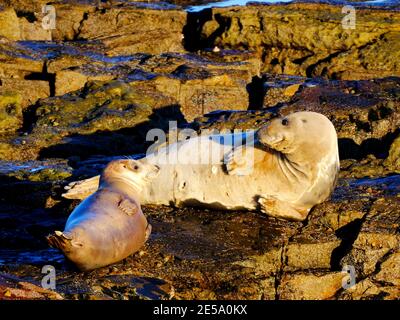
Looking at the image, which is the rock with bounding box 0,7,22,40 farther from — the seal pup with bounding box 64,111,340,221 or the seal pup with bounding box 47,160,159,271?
the seal pup with bounding box 47,160,159,271

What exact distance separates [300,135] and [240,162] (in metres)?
0.60

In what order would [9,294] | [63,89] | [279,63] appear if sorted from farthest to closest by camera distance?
[279,63] → [63,89] → [9,294]

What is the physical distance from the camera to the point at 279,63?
18.6 meters

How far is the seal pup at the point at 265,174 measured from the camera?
8633mm

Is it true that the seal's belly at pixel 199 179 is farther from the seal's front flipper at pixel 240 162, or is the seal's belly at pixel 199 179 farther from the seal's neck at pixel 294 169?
the seal's neck at pixel 294 169

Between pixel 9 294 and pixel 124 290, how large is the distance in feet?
3.45

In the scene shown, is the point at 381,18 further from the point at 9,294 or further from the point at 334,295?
Result: the point at 9,294

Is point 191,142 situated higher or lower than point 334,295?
higher

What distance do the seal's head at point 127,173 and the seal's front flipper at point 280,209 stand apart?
0.99m

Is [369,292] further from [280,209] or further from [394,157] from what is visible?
[394,157]

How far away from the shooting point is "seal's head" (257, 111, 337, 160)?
8.60 meters

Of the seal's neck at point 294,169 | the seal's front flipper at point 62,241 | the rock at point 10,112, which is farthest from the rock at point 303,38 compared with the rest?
the seal's front flipper at point 62,241

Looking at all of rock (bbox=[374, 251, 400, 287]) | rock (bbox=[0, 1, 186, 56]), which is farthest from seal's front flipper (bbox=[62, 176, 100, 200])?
rock (bbox=[0, 1, 186, 56])
